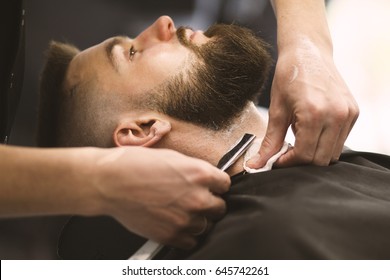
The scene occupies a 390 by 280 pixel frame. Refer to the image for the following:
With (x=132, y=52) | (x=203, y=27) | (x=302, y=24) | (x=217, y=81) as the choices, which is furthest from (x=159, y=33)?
(x=203, y=27)

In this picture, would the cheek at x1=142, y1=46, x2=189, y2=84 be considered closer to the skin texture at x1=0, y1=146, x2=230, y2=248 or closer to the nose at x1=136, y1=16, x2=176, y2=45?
the nose at x1=136, y1=16, x2=176, y2=45

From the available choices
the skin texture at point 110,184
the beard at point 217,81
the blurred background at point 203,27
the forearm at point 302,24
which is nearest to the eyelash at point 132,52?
the beard at point 217,81

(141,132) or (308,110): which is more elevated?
(308,110)

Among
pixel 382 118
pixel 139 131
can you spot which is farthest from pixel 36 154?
pixel 382 118

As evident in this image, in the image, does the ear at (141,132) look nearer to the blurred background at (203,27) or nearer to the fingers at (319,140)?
the fingers at (319,140)

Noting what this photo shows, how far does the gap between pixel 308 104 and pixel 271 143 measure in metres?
0.15

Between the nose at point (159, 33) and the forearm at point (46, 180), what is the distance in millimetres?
664

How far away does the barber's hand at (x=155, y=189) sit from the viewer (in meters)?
0.94

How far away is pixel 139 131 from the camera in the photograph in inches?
54.2

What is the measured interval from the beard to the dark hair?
1.53 feet

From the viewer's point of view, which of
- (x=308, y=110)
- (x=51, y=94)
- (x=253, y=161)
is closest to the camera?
(x=308, y=110)

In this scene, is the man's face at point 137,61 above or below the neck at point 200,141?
above

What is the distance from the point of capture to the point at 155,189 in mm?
944

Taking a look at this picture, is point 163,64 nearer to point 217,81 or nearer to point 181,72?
point 181,72
